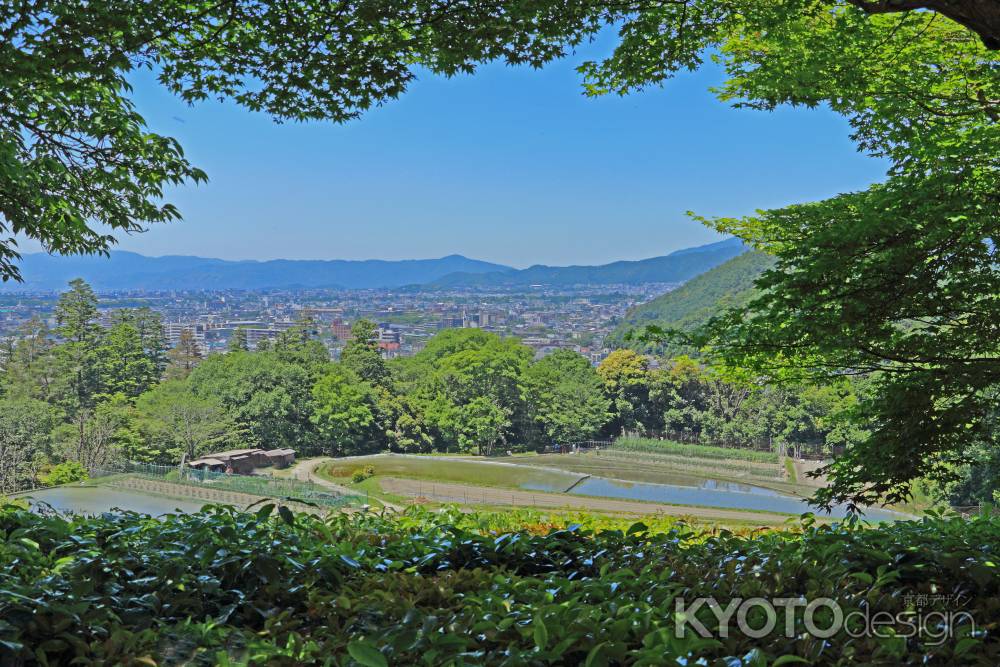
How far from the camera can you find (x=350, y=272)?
70875mm

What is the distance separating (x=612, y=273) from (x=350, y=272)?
25752 millimetres

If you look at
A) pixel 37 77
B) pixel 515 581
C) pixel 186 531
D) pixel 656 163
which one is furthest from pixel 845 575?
pixel 656 163

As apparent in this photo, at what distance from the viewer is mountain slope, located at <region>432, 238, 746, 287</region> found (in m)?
61.3

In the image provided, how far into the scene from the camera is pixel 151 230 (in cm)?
370

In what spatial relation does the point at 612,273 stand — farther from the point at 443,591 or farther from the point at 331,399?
the point at 443,591

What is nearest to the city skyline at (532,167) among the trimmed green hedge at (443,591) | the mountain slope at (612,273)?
the mountain slope at (612,273)

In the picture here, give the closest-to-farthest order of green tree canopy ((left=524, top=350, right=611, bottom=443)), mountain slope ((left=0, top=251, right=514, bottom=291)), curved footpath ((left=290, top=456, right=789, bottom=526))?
curved footpath ((left=290, top=456, right=789, bottom=526)) < green tree canopy ((left=524, top=350, right=611, bottom=443)) < mountain slope ((left=0, top=251, right=514, bottom=291))

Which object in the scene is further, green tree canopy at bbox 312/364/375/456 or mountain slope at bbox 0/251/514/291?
mountain slope at bbox 0/251/514/291

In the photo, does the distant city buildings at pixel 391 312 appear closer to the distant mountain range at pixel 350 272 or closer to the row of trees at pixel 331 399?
the row of trees at pixel 331 399

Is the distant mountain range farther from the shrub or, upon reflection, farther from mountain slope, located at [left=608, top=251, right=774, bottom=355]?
the shrub

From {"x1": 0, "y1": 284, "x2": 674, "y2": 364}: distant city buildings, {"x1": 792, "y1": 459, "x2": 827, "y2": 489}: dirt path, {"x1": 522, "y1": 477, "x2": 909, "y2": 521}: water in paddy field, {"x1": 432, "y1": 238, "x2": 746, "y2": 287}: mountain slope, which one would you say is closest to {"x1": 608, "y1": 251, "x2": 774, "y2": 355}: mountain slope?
{"x1": 0, "y1": 284, "x2": 674, "y2": 364}: distant city buildings

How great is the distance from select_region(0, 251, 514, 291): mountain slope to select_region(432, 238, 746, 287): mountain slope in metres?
3.07

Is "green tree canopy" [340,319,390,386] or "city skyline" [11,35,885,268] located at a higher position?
"city skyline" [11,35,885,268]

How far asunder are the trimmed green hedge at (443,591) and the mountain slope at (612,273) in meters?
59.9
